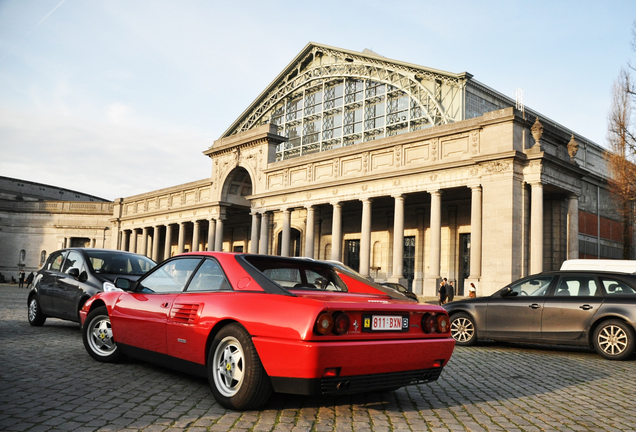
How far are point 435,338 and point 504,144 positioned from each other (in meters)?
22.5

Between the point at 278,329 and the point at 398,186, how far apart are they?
2661 cm

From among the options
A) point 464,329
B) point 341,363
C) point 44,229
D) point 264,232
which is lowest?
point 464,329

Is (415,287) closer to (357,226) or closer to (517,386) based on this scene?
(357,226)

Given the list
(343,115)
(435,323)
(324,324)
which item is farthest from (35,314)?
(343,115)

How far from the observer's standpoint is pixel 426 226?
3550cm

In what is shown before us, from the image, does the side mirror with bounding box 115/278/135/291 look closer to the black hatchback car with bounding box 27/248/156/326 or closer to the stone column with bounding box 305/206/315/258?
the black hatchback car with bounding box 27/248/156/326

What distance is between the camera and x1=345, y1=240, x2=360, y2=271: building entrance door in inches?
1592

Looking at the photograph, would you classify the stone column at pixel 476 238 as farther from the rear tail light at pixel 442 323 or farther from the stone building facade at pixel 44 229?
the stone building facade at pixel 44 229

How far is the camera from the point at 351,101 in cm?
5228

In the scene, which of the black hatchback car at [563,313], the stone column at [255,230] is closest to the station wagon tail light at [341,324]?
the black hatchback car at [563,313]

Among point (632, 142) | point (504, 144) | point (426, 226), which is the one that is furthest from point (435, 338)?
point (426, 226)

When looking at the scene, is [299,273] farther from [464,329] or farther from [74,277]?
[464,329]

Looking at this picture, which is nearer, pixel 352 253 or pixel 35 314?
pixel 35 314

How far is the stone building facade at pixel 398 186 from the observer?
2567 centimetres
